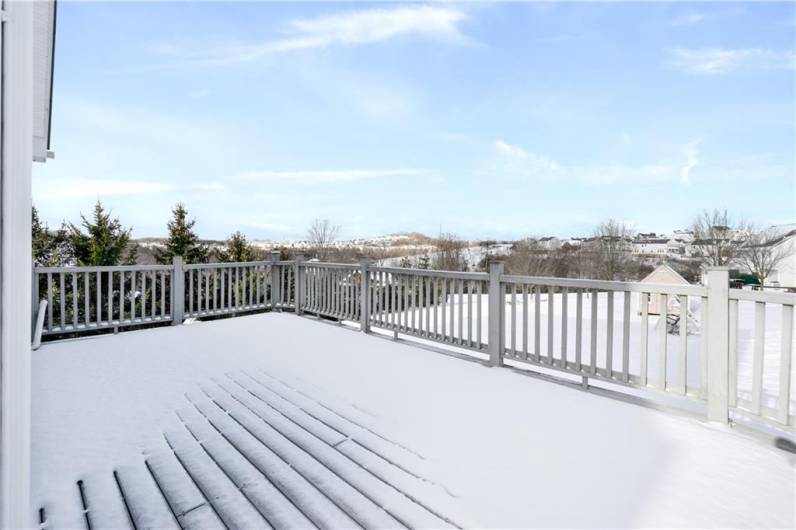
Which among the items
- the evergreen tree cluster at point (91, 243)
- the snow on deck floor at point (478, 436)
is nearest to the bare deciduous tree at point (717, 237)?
the snow on deck floor at point (478, 436)

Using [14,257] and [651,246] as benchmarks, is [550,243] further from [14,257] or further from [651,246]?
[14,257]

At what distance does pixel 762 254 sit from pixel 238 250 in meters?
24.9

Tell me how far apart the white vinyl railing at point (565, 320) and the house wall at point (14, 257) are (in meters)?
3.24

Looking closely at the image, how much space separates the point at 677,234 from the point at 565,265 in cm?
989

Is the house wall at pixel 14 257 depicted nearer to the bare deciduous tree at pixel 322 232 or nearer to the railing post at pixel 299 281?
the railing post at pixel 299 281

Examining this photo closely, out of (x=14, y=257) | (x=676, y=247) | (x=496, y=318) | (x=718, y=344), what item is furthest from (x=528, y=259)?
(x=14, y=257)

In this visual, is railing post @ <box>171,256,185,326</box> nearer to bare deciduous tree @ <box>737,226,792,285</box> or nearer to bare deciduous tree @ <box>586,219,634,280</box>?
bare deciduous tree @ <box>586,219,634,280</box>

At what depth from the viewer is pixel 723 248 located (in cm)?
2144

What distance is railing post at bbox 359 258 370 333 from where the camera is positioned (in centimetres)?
542

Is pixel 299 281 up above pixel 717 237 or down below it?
below

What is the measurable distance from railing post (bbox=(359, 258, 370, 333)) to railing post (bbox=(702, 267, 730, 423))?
372 cm

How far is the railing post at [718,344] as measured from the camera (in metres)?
2.62

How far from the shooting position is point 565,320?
3.54 metres

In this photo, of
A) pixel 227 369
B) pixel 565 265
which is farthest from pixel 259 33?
pixel 565 265
